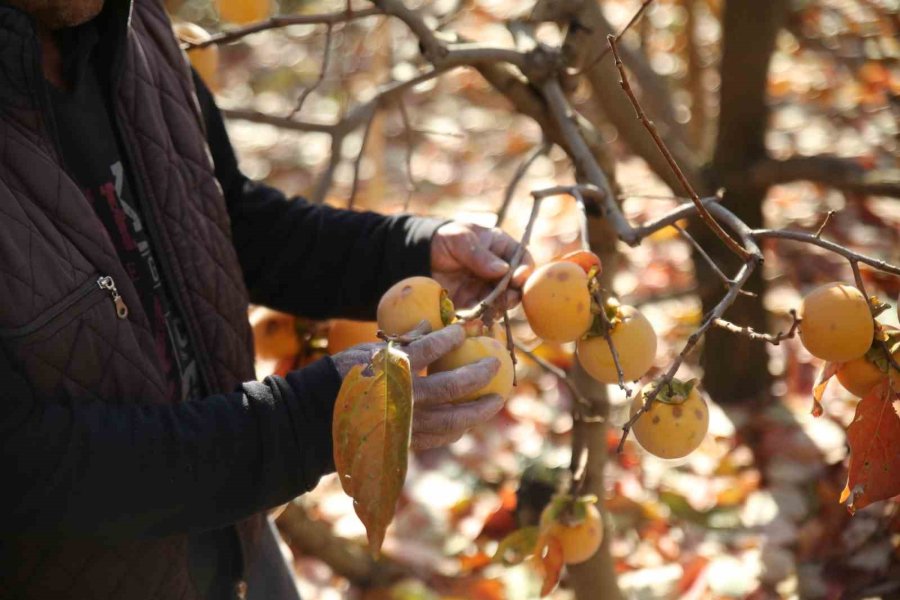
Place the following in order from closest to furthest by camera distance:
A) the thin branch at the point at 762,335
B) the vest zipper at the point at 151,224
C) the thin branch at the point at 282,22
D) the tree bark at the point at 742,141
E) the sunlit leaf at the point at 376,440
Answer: the sunlit leaf at the point at 376,440
the thin branch at the point at 762,335
the vest zipper at the point at 151,224
the thin branch at the point at 282,22
the tree bark at the point at 742,141

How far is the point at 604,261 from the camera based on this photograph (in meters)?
1.63

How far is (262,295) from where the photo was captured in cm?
156

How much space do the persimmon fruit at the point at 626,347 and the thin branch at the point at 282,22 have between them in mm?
699

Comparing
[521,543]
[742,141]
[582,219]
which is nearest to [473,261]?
[582,219]

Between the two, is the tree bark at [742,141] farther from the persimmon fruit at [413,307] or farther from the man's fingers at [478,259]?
the persimmon fruit at [413,307]

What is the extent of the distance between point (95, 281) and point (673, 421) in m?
0.66

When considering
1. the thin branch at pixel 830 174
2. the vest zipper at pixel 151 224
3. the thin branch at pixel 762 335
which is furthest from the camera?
the thin branch at pixel 830 174

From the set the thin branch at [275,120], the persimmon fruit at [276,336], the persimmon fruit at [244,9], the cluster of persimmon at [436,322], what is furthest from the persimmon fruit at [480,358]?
the persimmon fruit at [244,9]

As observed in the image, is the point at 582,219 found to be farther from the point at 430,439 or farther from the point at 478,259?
the point at 430,439

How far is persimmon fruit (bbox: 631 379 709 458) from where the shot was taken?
1101 millimetres

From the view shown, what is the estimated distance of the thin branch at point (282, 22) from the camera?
5.07 feet

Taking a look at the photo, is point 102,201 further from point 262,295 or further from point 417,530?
point 417,530

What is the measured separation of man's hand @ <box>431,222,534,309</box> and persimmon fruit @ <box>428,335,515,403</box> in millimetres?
143

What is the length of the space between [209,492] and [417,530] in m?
1.30
